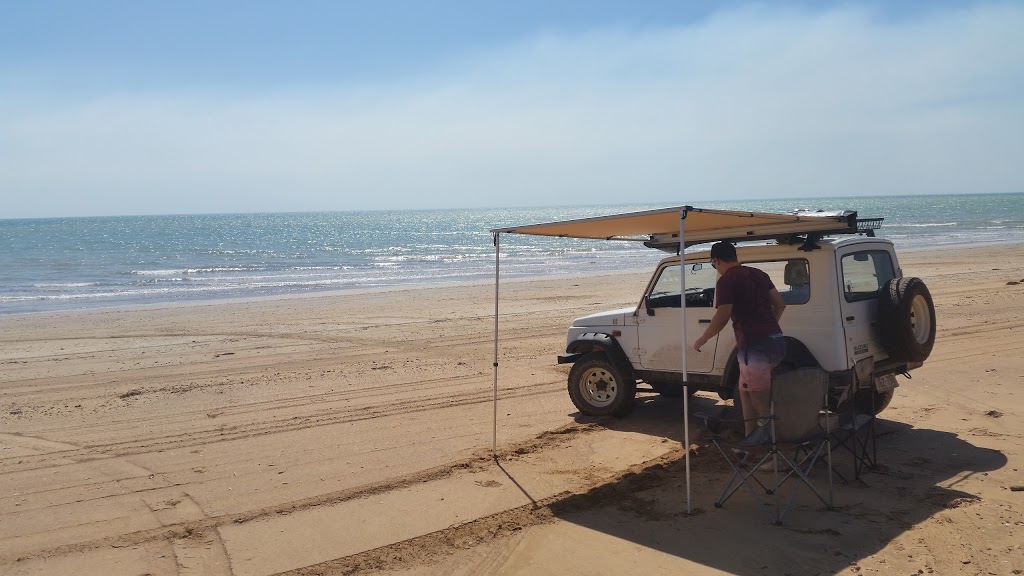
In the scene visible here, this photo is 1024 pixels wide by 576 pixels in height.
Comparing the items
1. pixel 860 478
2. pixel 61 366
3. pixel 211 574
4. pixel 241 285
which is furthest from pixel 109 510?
pixel 241 285

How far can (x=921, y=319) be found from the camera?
23.6ft

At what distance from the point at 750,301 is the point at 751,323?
168mm

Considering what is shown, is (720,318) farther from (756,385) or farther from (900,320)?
(900,320)

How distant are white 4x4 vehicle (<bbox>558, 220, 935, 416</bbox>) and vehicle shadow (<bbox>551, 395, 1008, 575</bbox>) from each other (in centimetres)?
62

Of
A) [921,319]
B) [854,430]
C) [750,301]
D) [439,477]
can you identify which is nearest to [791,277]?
[750,301]

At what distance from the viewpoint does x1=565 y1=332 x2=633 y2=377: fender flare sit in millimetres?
8148

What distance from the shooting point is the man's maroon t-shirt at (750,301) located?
6059mm

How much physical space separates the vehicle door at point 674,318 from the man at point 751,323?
1.33 metres

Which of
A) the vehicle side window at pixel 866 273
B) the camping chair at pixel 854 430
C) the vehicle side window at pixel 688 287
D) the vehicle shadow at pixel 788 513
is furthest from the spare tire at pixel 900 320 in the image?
the vehicle side window at pixel 688 287

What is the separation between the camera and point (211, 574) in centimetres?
485

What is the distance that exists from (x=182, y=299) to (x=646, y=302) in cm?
2122

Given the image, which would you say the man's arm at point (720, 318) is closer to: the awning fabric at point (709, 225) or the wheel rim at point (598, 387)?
the awning fabric at point (709, 225)

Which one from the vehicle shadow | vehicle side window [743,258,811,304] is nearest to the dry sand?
the vehicle shadow

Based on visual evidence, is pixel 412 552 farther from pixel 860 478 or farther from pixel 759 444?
pixel 860 478
